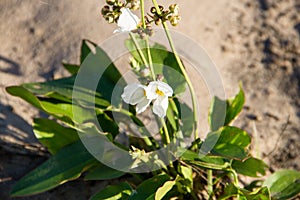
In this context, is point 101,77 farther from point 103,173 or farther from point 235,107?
point 235,107

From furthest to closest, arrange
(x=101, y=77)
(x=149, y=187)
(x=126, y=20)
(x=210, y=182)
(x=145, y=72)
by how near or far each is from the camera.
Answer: (x=101, y=77), (x=210, y=182), (x=149, y=187), (x=145, y=72), (x=126, y=20)

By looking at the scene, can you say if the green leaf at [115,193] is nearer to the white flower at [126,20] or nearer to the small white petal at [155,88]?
the small white petal at [155,88]

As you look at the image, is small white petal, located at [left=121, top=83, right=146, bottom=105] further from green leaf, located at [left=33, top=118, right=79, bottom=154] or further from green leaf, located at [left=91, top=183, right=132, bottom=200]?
green leaf, located at [left=33, top=118, right=79, bottom=154]

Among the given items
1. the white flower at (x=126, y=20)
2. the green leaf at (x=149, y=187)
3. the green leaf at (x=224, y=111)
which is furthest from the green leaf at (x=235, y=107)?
the white flower at (x=126, y=20)

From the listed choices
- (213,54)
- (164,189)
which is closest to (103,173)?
(164,189)

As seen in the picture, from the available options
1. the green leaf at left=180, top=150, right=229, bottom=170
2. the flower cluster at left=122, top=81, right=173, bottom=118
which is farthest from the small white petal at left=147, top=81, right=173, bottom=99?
the green leaf at left=180, top=150, right=229, bottom=170

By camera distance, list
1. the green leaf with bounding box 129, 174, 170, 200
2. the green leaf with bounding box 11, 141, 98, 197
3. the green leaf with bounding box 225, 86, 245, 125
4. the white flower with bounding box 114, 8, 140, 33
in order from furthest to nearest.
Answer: the green leaf with bounding box 225, 86, 245, 125 < the green leaf with bounding box 11, 141, 98, 197 < the green leaf with bounding box 129, 174, 170, 200 < the white flower with bounding box 114, 8, 140, 33

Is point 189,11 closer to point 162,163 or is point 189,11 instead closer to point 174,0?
point 174,0
